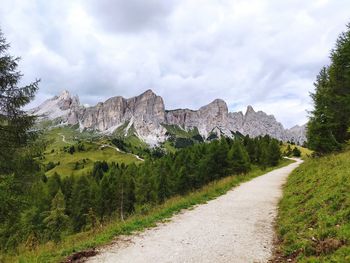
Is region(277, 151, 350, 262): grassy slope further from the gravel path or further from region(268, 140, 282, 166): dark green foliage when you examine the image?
region(268, 140, 282, 166): dark green foliage

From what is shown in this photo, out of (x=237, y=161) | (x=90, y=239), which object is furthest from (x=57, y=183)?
(x=90, y=239)

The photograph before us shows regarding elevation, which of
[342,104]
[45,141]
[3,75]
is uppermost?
[3,75]

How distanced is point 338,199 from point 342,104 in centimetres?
2112

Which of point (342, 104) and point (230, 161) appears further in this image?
point (230, 161)

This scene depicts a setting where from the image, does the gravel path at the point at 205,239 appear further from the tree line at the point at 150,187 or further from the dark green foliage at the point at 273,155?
the dark green foliage at the point at 273,155

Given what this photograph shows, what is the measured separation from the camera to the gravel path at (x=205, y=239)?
8430 millimetres

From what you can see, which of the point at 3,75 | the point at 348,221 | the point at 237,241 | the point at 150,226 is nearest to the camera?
the point at 348,221

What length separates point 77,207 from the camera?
7031 centimetres

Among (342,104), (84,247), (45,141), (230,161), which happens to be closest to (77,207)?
(230,161)

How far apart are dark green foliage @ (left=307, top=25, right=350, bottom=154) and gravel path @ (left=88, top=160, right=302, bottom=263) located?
16.6 m

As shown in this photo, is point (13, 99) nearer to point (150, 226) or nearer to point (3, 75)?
point (3, 75)

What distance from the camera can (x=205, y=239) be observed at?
1011 centimetres

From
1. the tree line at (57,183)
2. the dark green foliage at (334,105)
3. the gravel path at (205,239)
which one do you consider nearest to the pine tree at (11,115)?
the tree line at (57,183)

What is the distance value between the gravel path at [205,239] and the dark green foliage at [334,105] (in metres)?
16.6
